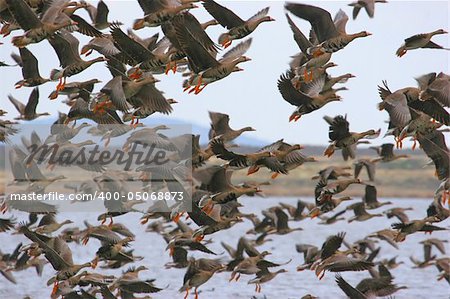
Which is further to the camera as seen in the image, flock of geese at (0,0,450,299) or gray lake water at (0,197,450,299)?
gray lake water at (0,197,450,299)

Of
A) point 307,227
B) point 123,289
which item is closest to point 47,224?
point 123,289

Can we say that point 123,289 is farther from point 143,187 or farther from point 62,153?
point 62,153

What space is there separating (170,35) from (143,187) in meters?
3.69

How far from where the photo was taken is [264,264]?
61.1 feet

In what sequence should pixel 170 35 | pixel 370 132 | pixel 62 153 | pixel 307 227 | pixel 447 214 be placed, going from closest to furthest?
pixel 170 35, pixel 370 132, pixel 447 214, pixel 62 153, pixel 307 227

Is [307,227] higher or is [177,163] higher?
[177,163]

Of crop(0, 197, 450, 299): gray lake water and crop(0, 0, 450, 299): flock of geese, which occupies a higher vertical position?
crop(0, 0, 450, 299): flock of geese

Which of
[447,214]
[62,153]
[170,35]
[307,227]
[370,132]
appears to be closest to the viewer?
[170,35]

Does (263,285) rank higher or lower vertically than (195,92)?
lower

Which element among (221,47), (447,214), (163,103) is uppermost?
(221,47)

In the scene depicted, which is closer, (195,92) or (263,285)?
(195,92)

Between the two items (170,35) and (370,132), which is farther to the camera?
(370,132)

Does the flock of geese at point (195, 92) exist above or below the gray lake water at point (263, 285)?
above

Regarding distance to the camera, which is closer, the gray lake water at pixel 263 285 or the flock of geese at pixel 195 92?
the flock of geese at pixel 195 92
